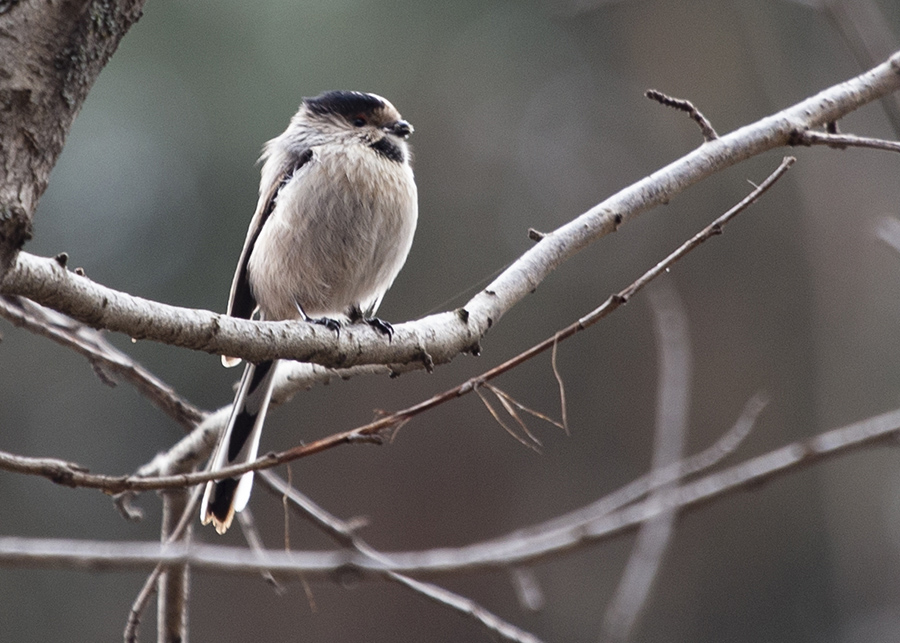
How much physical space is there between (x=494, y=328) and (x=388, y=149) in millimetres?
5595

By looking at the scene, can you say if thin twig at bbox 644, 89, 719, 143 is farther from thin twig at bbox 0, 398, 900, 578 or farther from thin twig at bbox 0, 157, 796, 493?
thin twig at bbox 0, 398, 900, 578

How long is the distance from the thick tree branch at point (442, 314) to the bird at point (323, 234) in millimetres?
1135

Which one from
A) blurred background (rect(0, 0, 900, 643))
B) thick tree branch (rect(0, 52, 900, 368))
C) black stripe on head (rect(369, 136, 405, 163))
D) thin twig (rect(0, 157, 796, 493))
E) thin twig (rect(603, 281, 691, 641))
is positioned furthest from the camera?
Result: blurred background (rect(0, 0, 900, 643))

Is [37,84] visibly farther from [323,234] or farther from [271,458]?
[323,234]

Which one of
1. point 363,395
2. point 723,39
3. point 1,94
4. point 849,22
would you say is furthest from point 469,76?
point 1,94

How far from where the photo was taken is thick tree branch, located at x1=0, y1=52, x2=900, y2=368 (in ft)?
5.77

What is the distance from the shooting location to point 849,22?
258 cm

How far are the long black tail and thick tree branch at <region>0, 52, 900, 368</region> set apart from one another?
0.87m

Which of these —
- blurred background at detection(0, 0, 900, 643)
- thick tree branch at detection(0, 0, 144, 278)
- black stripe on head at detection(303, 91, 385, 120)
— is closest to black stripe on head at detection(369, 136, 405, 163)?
black stripe on head at detection(303, 91, 385, 120)

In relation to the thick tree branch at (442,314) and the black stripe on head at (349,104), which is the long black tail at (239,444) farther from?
the black stripe on head at (349,104)

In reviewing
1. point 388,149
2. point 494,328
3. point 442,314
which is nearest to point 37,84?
point 442,314

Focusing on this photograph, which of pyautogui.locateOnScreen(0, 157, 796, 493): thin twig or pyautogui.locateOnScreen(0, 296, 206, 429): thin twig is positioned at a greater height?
pyautogui.locateOnScreen(0, 296, 206, 429): thin twig

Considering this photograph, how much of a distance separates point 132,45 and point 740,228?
651cm

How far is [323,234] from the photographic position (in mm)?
3574
